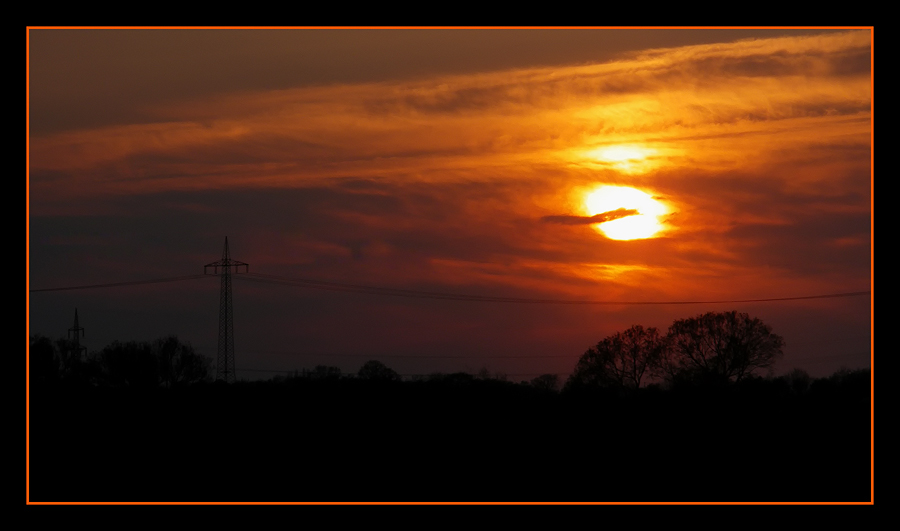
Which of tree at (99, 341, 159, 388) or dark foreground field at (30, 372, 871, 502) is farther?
tree at (99, 341, 159, 388)

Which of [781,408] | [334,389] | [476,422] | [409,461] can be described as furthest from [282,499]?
[781,408]

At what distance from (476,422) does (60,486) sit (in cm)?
1547

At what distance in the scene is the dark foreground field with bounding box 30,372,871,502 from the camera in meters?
31.0

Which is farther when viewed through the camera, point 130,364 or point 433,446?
point 130,364

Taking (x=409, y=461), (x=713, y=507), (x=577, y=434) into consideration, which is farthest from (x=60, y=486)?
(x=713, y=507)

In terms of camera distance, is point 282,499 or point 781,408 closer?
point 282,499

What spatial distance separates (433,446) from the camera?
115 feet

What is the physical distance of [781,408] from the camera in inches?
1613

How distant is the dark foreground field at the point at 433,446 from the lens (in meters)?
31.0

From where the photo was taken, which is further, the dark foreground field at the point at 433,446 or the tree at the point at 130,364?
the tree at the point at 130,364
